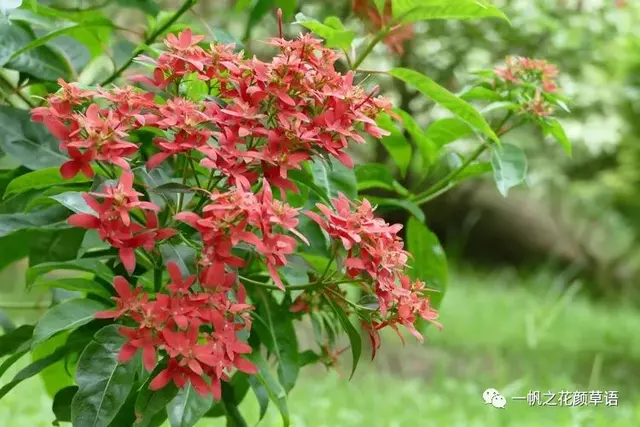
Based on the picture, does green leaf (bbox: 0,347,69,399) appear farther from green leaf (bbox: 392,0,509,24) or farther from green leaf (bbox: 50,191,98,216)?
green leaf (bbox: 392,0,509,24)

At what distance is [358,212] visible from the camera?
3.84 feet

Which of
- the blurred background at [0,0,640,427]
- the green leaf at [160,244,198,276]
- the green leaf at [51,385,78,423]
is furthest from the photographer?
the blurred background at [0,0,640,427]

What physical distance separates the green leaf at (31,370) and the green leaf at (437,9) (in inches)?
29.5

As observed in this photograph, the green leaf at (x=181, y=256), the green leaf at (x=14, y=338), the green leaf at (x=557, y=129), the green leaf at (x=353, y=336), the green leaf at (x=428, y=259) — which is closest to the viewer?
the green leaf at (x=181, y=256)

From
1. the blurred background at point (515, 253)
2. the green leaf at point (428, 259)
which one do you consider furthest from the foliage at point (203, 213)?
the blurred background at point (515, 253)

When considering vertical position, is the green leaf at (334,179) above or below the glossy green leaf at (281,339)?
above

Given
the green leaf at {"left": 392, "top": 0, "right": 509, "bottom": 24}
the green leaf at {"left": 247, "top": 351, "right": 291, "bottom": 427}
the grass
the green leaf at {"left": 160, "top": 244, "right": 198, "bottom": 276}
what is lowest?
the grass

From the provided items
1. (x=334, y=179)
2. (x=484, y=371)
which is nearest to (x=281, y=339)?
(x=334, y=179)

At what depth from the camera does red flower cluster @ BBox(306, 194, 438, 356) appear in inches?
45.1

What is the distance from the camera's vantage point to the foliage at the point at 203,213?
106 centimetres

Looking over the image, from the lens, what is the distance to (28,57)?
1.58 metres

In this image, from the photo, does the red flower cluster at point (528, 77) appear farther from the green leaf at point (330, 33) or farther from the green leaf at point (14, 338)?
the green leaf at point (14, 338)

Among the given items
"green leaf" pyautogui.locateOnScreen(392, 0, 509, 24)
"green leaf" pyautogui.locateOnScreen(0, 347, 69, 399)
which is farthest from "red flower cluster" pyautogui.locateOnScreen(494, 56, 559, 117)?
"green leaf" pyautogui.locateOnScreen(0, 347, 69, 399)

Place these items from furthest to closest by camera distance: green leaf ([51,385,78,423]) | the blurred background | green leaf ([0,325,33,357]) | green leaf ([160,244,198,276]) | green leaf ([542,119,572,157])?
the blurred background
green leaf ([542,119,572,157])
green leaf ([0,325,33,357])
green leaf ([51,385,78,423])
green leaf ([160,244,198,276])
